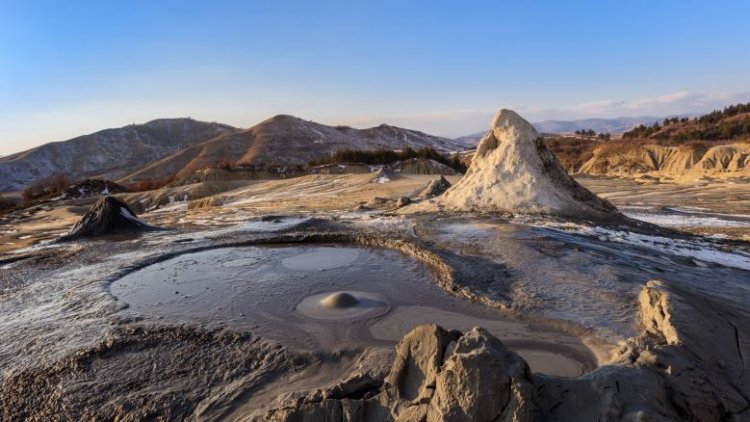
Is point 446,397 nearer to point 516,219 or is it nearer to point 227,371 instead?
point 227,371

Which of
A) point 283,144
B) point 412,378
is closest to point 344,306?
point 412,378

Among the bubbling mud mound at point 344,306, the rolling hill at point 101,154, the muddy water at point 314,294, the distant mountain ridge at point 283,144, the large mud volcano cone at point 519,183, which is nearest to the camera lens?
the muddy water at point 314,294

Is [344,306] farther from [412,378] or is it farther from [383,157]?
[383,157]

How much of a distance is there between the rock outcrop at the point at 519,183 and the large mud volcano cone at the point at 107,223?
257 inches

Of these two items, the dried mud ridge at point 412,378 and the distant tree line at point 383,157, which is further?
the distant tree line at point 383,157

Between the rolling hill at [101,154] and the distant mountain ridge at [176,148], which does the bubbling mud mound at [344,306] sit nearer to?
the distant mountain ridge at [176,148]

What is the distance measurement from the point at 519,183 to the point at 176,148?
78039 mm

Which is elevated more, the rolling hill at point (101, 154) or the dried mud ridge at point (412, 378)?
the rolling hill at point (101, 154)

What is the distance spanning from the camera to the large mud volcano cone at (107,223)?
9742mm

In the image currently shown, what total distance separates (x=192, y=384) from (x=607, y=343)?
305 centimetres

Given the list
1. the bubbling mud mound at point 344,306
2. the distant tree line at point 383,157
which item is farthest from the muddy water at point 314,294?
the distant tree line at point 383,157

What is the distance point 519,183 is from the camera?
9.47 metres

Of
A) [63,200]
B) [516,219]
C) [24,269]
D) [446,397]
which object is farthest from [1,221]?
[446,397]

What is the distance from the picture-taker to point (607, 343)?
365 cm
